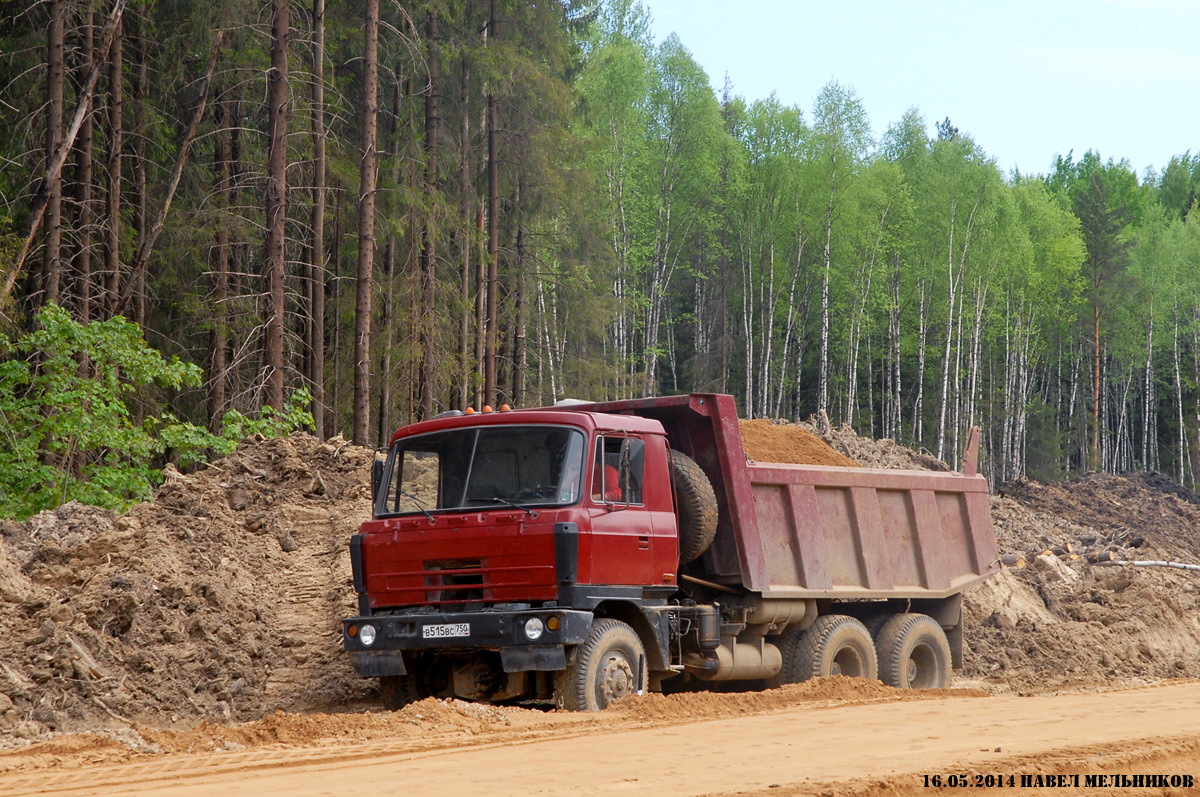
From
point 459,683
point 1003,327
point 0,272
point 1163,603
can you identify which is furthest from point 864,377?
point 459,683

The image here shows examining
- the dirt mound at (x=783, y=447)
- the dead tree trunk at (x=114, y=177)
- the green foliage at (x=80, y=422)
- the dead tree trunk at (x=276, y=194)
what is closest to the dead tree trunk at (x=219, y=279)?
the dead tree trunk at (x=276, y=194)

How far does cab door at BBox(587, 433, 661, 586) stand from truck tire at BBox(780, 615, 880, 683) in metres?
2.34

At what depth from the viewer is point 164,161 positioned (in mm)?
26375

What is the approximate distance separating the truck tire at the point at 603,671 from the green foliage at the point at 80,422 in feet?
31.7

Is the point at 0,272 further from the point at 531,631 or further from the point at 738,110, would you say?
→ the point at 738,110

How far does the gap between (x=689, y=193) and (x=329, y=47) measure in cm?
2196

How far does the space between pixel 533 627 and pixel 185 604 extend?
4.29 meters

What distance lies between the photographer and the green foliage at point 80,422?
16.9 m

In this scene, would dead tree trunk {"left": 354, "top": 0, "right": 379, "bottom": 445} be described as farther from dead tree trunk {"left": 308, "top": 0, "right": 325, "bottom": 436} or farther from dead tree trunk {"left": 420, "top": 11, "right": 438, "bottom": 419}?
dead tree trunk {"left": 420, "top": 11, "right": 438, "bottom": 419}

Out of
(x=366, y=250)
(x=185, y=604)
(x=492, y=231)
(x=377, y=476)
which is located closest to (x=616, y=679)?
(x=377, y=476)

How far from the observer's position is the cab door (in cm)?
→ 953

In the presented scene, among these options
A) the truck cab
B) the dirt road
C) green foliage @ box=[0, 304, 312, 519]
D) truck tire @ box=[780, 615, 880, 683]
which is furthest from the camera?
green foliage @ box=[0, 304, 312, 519]

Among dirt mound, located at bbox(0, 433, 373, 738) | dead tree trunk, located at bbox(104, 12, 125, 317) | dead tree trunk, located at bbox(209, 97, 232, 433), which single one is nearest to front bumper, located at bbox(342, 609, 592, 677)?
dirt mound, located at bbox(0, 433, 373, 738)

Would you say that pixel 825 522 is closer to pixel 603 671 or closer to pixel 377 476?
pixel 603 671
